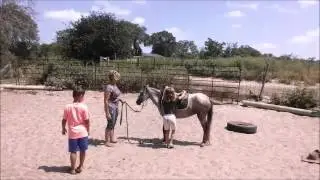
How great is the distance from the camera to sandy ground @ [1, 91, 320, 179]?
24.0 feet

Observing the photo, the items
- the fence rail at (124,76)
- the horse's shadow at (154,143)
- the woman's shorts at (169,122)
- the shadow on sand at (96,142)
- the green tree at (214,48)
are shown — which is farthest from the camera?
the green tree at (214,48)

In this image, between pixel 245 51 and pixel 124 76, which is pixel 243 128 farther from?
pixel 245 51

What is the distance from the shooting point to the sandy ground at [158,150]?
7.31 metres

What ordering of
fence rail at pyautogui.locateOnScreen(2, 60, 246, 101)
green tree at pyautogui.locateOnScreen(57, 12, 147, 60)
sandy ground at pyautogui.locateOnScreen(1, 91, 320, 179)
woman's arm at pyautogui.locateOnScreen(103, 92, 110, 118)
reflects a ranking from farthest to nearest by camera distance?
green tree at pyautogui.locateOnScreen(57, 12, 147, 60) → fence rail at pyautogui.locateOnScreen(2, 60, 246, 101) → woman's arm at pyautogui.locateOnScreen(103, 92, 110, 118) → sandy ground at pyautogui.locateOnScreen(1, 91, 320, 179)

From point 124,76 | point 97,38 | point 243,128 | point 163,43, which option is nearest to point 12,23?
point 97,38

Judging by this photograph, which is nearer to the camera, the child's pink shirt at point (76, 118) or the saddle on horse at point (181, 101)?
the child's pink shirt at point (76, 118)

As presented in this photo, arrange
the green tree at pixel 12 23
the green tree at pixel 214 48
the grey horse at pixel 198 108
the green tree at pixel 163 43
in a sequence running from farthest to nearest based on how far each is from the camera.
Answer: the green tree at pixel 163 43 → the green tree at pixel 214 48 → the green tree at pixel 12 23 → the grey horse at pixel 198 108

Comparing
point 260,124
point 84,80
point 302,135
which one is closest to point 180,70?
point 84,80

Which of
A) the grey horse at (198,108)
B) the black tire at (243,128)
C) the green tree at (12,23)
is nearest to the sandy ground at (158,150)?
the black tire at (243,128)

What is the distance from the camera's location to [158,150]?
884 cm

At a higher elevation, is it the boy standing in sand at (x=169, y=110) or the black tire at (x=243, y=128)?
the boy standing in sand at (x=169, y=110)

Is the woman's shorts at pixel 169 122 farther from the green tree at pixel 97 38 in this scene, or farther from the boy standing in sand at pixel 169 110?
the green tree at pixel 97 38

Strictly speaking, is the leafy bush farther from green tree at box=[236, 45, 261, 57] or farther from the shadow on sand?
green tree at box=[236, 45, 261, 57]

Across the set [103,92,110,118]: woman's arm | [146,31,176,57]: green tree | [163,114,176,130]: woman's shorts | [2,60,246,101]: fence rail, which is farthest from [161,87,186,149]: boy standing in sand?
[146,31,176,57]: green tree
